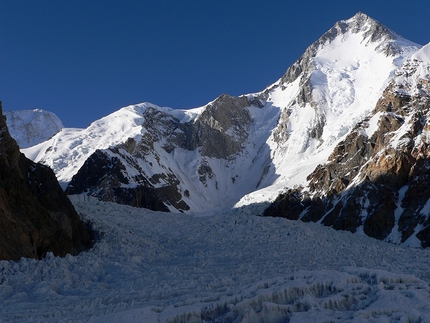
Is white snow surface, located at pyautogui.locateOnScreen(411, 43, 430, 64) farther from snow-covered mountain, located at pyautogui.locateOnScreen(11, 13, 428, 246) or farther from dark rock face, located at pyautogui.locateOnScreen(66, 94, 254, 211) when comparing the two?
dark rock face, located at pyautogui.locateOnScreen(66, 94, 254, 211)

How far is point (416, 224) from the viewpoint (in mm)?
65188

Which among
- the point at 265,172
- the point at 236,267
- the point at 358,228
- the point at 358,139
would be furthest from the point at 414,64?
the point at 236,267

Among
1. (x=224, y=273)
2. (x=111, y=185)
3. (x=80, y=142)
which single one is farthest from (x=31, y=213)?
(x=80, y=142)

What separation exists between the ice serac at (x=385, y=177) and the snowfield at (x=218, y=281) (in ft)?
79.2

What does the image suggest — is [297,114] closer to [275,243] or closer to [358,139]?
[358,139]

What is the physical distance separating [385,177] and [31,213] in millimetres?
60256

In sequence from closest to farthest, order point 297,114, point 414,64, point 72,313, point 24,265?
point 72,313 < point 24,265 < point 414,64 < point 297,114

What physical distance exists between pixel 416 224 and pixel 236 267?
4198cm

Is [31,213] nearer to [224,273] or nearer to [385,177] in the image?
[224,273]

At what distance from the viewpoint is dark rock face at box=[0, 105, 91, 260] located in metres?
31.7

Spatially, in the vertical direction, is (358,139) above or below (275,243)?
above

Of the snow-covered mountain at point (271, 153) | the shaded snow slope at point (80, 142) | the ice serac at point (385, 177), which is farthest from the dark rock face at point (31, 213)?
the shaded snow slope at point (80, 142)

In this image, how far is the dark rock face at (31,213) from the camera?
31.7 metres

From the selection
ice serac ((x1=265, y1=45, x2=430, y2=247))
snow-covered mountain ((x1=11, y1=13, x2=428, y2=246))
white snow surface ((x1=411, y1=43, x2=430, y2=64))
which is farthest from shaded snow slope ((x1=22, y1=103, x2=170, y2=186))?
white snow surface ((x1=411, y1=43, x2=430, y2=64))
